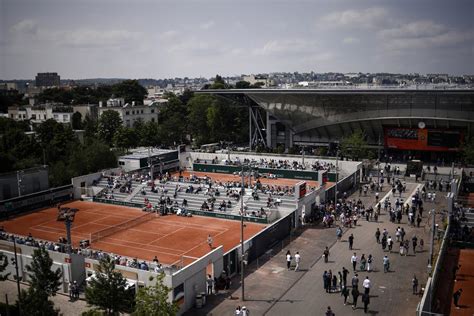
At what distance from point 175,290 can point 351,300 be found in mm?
8498

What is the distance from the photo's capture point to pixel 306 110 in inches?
2739

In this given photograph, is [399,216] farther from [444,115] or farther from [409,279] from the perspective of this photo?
[444,115]

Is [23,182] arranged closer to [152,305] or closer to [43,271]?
[43,271]

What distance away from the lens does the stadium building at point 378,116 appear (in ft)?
196

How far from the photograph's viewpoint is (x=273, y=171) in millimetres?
55719

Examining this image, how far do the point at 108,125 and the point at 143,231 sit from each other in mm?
47606

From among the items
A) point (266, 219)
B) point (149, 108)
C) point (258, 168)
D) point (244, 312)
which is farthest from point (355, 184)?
point (149, 108)

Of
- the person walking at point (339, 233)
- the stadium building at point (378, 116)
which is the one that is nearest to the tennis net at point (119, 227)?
the person walking at point (339, 233)

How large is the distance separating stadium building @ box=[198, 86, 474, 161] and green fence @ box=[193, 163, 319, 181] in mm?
15173

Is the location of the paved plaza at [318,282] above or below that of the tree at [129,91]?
below

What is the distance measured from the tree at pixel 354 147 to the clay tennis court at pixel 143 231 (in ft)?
93.6

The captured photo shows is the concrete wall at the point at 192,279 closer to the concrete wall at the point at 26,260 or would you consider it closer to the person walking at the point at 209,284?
the person walking at the point at 209,284

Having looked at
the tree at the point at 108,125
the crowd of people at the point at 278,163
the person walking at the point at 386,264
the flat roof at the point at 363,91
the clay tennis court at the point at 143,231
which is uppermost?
the flat roof at the point at 363,91

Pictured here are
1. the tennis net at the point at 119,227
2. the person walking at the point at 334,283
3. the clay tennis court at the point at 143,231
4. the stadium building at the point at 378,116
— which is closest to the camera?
the person walking at the point at 334,283
